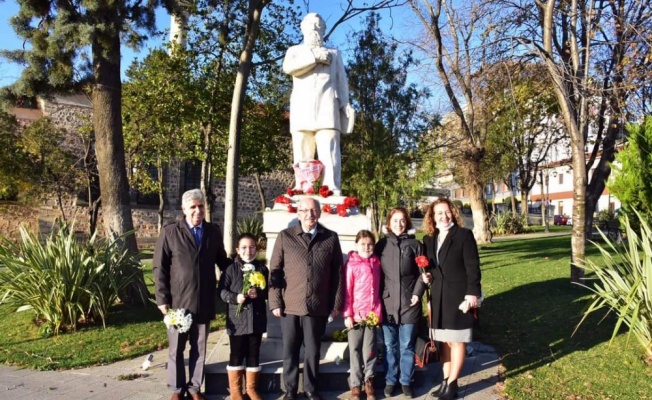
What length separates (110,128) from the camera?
761 centimetres

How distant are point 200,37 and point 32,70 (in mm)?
5982

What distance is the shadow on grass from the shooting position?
524 centimetres

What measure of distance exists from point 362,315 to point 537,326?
10.7 ft

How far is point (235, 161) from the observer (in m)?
9.23

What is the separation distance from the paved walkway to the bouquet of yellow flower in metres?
0.94

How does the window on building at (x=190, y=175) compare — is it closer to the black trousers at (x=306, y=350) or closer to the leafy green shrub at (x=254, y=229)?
the leafy green shrub at (x=254, y=229)

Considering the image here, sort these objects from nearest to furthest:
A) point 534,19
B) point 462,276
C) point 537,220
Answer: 1. point 462,276
2. point 534,19
3. point 537,220

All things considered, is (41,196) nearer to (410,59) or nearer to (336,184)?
(410,59)

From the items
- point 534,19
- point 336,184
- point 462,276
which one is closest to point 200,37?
point 534,19

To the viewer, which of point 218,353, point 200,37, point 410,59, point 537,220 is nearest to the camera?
point 218,353

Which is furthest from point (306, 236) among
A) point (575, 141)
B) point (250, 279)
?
point (575, 141)

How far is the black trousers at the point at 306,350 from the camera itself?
394 cm

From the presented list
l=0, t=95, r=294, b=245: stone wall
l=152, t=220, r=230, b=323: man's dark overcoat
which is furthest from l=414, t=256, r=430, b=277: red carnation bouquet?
l=0, t=95, r=294, b=245: stone wall

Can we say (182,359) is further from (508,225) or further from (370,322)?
(508,225)
